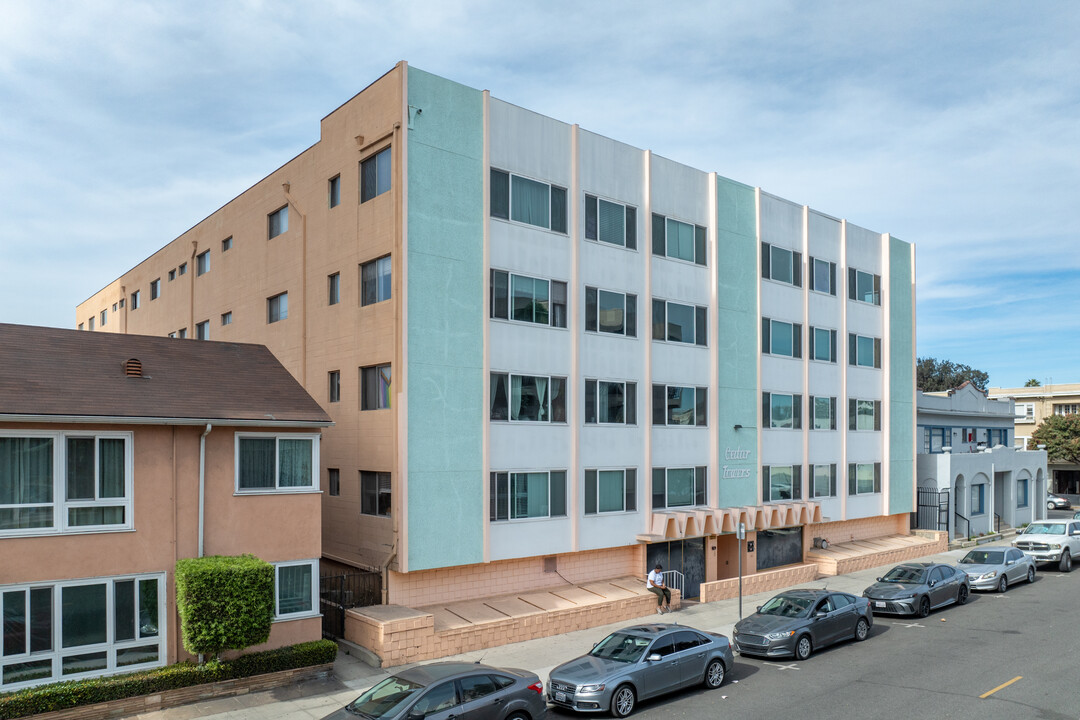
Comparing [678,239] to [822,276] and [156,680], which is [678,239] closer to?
[822,276]

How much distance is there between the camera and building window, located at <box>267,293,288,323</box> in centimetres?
2745

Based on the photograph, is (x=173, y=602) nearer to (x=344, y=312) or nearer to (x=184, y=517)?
(x=184, y=517)

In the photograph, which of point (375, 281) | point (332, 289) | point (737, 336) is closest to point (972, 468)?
point (737, 336)

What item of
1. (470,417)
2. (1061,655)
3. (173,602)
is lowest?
(1061,655)

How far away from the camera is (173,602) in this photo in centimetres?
1591

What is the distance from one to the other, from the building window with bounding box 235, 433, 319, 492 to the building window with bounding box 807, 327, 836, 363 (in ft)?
73.0

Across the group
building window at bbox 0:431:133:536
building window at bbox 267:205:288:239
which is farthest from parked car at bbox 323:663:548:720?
building window at bbox 267:205:288:239

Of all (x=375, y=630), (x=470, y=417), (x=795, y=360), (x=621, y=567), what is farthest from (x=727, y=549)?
(x=375, y=630)

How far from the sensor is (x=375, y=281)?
875 inches

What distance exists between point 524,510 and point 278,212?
13984 mm

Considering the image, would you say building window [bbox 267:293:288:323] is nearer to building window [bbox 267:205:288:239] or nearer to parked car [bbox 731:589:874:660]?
building window [bbox 267:205:288:239]

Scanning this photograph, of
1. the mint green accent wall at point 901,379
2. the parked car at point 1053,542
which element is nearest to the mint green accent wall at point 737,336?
the mint green accent wall at point 901,379

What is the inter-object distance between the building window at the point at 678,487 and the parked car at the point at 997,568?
30.4 feet

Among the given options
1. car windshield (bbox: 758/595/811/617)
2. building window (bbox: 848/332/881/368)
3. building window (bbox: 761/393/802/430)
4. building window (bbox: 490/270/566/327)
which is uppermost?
building window (bbox: 490/270/566/327)
